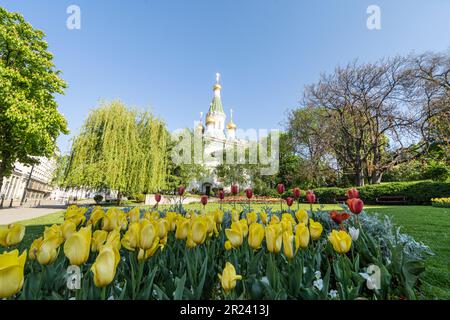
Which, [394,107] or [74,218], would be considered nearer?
[74,218]

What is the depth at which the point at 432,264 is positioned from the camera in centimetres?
301

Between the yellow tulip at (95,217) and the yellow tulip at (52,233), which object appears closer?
the yellow tulip at (52,233)

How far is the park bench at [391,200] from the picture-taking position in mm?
17969

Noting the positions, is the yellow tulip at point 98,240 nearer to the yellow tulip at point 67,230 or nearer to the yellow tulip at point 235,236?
the yellow tulip at point 67,230

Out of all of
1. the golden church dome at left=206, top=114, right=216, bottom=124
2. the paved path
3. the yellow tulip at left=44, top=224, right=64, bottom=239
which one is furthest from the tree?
the golden church dome at left=206, top=114, right=216, bottom=124

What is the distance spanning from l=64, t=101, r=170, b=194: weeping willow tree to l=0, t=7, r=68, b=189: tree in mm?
1975

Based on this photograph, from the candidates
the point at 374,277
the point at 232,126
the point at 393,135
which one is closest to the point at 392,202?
the point at 393,135

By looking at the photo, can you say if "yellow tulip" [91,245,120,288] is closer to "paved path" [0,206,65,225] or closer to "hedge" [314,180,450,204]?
"paved path" [0,206,65,225]

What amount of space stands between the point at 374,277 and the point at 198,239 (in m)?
1.20

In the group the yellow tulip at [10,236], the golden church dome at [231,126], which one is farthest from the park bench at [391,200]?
the golden church dome at [231,126]

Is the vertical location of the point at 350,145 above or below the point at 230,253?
above

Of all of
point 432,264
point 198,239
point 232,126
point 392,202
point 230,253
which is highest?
point 232,126

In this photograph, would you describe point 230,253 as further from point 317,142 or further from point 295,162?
point 295,162

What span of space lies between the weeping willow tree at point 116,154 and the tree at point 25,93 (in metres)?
1.98
